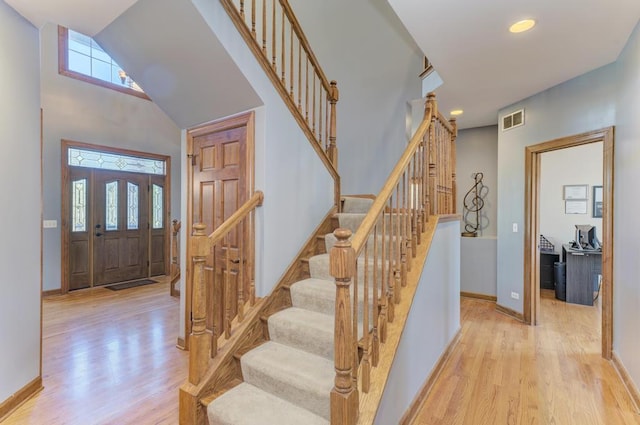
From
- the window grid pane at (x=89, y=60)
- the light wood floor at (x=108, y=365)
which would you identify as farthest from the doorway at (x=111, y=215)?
the window grid pane at (x=89, y=60)

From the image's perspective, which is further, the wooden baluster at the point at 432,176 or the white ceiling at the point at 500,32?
the wooden baluster at the point at 432,176

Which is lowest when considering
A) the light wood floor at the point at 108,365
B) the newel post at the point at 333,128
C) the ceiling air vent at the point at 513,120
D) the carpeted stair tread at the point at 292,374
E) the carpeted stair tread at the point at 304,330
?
the light wood floor at the point at 108,365

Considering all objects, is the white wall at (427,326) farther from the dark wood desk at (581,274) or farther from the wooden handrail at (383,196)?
the dark wood desk at (581,274)

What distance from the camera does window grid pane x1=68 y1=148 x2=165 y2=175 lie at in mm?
5293

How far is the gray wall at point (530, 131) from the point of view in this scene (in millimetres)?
3061

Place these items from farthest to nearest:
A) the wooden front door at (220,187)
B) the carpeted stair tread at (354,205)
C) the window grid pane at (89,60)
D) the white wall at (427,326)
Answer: the window grid pane at (89,60), the carpeted stair tread at (354,205), the wooden front door at (220,187), the white wall at (427,326)

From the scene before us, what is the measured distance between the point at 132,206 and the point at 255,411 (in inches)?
210

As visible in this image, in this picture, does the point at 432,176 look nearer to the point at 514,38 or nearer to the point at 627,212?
the point at 514,38

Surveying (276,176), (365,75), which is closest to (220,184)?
(276,176)

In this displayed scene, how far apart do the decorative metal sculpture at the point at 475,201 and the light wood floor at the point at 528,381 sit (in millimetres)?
1900

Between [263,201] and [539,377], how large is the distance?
2.61 m

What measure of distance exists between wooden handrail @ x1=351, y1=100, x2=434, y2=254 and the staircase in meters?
0.78

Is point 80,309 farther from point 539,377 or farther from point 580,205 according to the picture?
point 580,205

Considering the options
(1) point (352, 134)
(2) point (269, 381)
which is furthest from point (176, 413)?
(1) point (352, 134)
